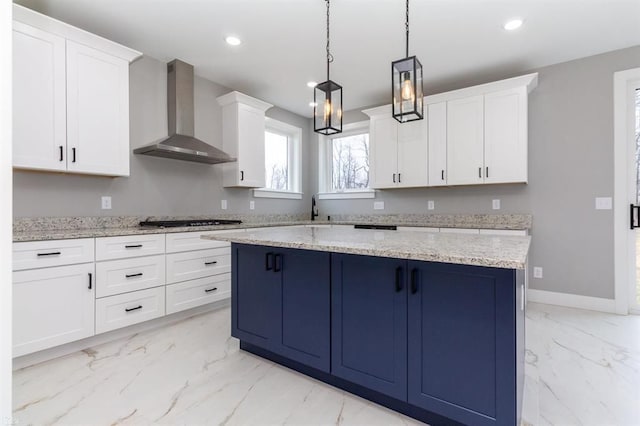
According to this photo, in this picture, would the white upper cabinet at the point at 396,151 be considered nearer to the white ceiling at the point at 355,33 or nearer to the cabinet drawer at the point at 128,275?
the white ceiling at the point at 355,33

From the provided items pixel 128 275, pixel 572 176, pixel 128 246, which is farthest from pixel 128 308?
pixel 572 176

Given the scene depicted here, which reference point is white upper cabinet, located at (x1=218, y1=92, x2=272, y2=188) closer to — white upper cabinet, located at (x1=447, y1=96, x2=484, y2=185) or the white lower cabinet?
the white lower cabinet

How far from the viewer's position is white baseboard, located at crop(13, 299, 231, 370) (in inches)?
84.0

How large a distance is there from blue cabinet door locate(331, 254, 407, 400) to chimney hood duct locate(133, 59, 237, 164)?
A: 7.04ft

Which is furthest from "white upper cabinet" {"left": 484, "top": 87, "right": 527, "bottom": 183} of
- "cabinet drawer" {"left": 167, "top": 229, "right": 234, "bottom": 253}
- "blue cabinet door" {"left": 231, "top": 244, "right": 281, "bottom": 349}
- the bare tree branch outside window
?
"cabinet drawer" {"left": 167, "top": 229, "right": 234, "bottom": 253}

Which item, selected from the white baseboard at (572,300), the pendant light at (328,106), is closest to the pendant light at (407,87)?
the pendant light at (328,106)

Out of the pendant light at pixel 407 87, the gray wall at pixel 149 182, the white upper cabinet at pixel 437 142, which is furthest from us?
the white upper cabinet at pixel 437 142

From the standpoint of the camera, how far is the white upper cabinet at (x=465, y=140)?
3562mm

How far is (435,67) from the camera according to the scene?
11.5 feet

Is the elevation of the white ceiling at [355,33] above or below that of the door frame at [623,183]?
above

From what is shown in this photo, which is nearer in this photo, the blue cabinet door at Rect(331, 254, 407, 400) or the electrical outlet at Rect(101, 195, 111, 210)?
the blue cabinet door at Rect(331, 254, 407, 400)

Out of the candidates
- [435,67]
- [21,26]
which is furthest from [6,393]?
[435,67]

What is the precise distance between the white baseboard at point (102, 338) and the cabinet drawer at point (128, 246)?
61 cm

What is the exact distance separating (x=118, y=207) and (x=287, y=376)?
2252 millimetres
